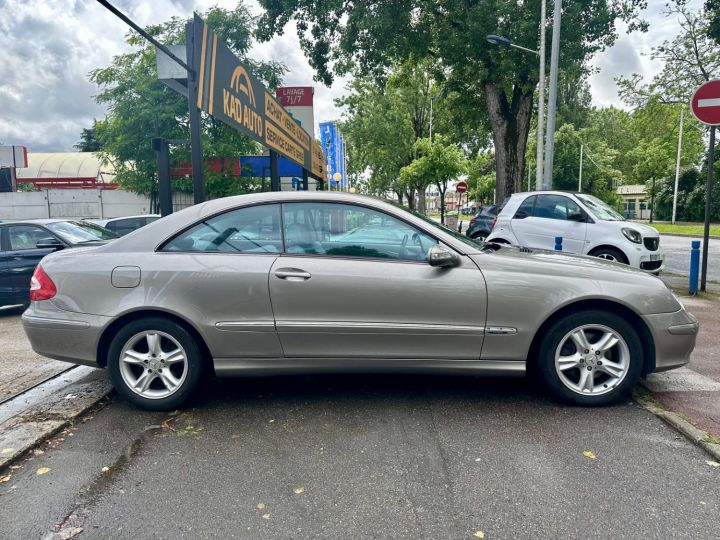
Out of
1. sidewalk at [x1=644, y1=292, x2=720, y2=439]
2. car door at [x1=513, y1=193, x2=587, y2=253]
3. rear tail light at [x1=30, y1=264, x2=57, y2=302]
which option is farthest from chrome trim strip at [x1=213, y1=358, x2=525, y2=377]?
car door at [x1=513, y1=193, x2=587, y2=253]

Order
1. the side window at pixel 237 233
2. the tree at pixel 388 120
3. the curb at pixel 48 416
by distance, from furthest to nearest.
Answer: the tree at pixel 388 120 → the side window at pixel 237 233 → the curb at pixel 48 416

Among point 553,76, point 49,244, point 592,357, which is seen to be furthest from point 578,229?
point 49,244

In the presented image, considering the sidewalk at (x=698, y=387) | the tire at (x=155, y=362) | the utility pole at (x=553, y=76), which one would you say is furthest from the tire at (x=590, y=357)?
the utility pole at (x=553, y=76)

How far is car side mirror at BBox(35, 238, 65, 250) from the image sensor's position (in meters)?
8.02

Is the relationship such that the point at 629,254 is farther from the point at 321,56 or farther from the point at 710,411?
the point at 321,56

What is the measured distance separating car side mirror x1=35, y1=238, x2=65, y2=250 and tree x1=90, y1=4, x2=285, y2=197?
13.4 metres

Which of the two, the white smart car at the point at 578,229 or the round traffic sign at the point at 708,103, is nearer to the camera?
the round traffic sign at the point at 708,103

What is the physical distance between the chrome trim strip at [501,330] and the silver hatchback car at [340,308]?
0.05 feet

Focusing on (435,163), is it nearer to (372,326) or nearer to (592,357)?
(592,357)

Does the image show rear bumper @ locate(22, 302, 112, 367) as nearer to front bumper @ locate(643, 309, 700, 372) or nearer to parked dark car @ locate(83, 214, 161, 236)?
front bumper @ locate(643, 309, 700, 372)

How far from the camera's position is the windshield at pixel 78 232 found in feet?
27.0

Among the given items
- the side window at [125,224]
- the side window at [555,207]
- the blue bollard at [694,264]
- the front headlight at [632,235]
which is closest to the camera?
the blue bollard at [694,264]

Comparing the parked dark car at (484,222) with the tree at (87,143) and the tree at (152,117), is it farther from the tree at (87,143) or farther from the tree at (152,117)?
the tree at (87,143)

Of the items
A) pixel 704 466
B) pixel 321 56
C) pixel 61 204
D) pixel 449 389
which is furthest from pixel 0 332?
pixel 61 204
